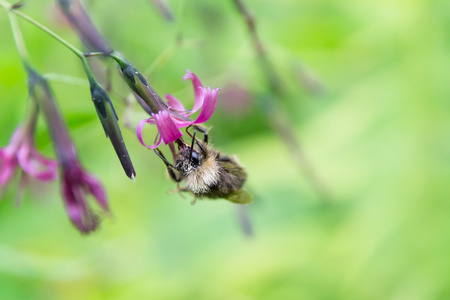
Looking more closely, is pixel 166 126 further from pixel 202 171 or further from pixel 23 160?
pixel 23 160

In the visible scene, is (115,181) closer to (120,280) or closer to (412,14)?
(120,280)

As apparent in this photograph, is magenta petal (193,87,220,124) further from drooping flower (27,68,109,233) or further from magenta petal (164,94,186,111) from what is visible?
drooping flower (27,68,109,233)

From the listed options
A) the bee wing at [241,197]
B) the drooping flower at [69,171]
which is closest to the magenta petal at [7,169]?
the drooping flower at [69,171]

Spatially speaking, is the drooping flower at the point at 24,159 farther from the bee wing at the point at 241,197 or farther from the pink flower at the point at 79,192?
the bee wing at the point at 241,197

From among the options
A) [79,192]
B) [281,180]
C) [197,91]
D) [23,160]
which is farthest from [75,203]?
[281,180]

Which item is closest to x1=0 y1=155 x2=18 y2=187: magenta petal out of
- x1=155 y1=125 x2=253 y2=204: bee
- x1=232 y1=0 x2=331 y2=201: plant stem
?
x1=155 y1=125 x2=253 y2=204: bee
